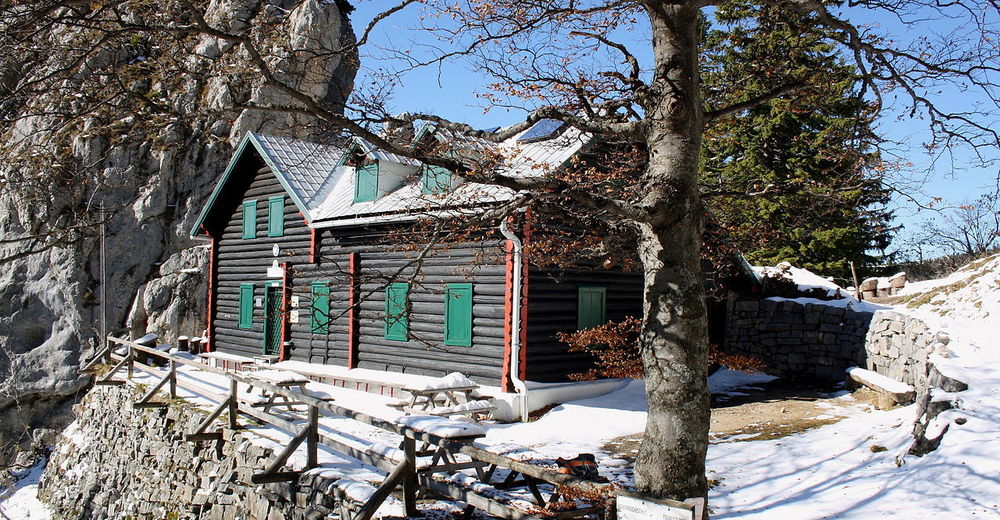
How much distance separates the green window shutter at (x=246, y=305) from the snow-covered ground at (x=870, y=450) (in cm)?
927

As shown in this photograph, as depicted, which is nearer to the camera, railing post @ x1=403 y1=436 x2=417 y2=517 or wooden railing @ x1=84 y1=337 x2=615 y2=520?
wooden railing @ x1=84 y1=337 x2=615 y2=520

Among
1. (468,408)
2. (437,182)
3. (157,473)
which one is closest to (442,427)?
(437,182)

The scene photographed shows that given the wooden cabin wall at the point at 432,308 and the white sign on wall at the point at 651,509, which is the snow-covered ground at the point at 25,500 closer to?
the wooden cabin wall at the point at 432,308

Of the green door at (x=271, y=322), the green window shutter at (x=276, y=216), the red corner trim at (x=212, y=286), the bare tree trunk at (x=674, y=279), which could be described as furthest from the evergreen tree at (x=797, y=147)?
the red corner trim at (x=212, y=286)

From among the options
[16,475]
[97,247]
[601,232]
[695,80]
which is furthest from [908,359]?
[97,247]

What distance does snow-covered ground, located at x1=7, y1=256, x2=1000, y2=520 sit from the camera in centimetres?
615

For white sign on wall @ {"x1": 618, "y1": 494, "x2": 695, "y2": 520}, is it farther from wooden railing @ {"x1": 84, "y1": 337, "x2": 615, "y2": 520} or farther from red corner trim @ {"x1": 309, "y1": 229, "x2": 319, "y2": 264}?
red corner trim @ {"x1": 309, "y1": 229, "x2": 319, "y2": 264}

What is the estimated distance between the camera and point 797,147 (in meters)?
24.9

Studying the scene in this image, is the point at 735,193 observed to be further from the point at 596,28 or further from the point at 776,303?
the point at 776,303

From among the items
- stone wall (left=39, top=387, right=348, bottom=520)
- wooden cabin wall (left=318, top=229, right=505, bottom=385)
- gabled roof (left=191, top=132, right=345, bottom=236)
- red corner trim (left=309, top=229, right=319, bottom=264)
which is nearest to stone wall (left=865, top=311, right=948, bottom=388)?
wooden cabin wall (left=318, top=229, right=505, bottom=385)

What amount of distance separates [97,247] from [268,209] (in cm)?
1378

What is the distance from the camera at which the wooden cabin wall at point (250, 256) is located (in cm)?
1888

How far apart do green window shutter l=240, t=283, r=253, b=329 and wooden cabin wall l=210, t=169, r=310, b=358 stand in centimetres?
17

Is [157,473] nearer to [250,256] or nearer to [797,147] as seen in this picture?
[250,256]
